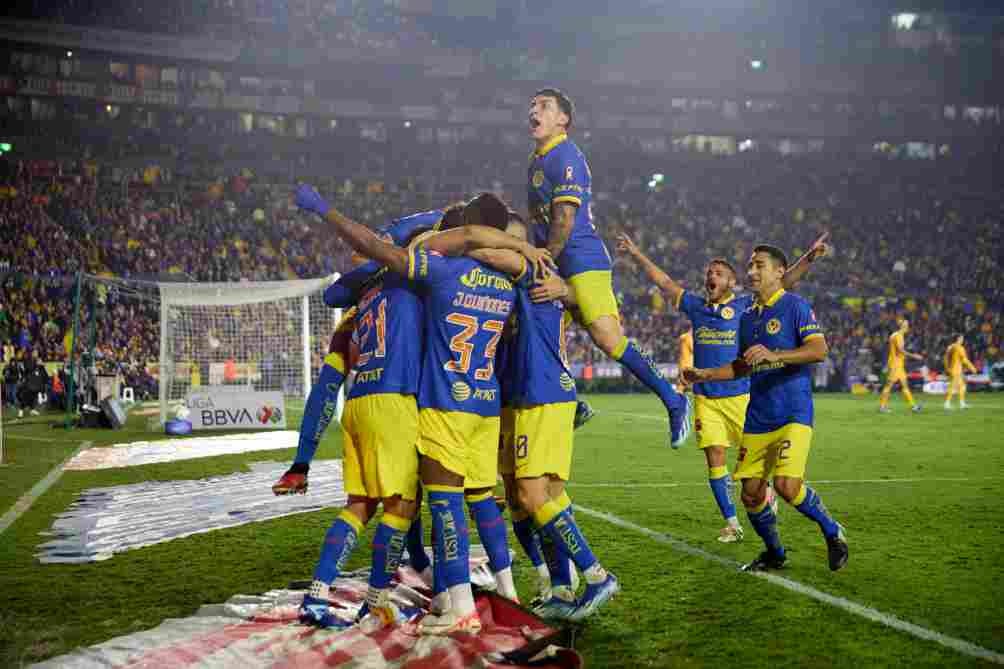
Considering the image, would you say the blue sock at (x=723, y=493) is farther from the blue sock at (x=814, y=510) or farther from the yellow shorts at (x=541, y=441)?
the yellow shorts at (x=541, y=441)

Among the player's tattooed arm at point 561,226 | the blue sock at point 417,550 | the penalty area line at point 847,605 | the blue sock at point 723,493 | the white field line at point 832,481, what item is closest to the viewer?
the penalty area line at point 847,605

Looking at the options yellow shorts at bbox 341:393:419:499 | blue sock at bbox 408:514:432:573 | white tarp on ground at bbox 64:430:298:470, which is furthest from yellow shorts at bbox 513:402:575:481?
white tarp on ground at bbox 64:430:298:470

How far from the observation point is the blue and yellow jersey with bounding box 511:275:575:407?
5824 millimetres

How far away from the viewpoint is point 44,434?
20000mm

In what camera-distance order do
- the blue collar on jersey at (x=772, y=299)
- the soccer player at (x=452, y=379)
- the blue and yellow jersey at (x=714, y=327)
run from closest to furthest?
the soccer player at (x=452, y=379)
the blue collar on jersey at (x=772, y=299)
the blue and yellow jersey at (x=714, y=327)

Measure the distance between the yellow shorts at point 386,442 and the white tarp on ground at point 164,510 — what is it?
3334 millimetres

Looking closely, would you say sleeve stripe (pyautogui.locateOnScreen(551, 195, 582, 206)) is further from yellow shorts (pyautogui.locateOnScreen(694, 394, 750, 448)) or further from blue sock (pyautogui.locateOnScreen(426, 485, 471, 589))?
yellow shorts (pyautogui.locateOnScreen(694, 394, 750, 448))

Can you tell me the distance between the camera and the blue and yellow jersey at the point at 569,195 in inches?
257

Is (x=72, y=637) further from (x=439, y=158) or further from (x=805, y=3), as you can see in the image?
(x=805, y=3)

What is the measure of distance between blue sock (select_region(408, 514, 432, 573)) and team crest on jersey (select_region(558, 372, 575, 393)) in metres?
1.51

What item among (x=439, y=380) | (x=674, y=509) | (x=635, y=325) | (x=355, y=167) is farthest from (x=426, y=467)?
(x=355, y=167)

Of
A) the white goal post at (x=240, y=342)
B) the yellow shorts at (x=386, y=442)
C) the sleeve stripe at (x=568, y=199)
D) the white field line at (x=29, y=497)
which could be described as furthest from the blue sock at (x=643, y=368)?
the white goal post at (x=240, y=342)

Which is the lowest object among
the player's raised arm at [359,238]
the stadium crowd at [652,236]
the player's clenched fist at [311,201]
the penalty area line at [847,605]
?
the penalty area line at [847,605]

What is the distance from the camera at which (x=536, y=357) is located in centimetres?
585
